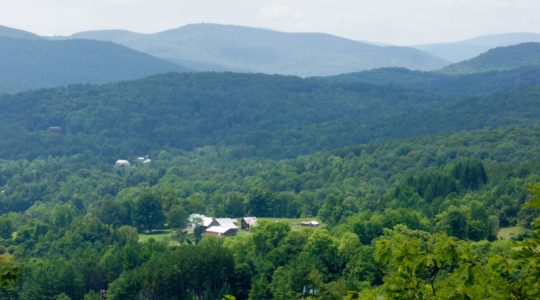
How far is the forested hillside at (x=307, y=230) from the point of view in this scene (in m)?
15.3

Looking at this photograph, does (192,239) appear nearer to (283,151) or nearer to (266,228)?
(266,228)

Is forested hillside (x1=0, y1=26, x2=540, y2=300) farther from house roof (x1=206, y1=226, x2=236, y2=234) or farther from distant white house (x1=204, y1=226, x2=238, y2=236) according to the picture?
house roof (x1=206, y1=226, x2=236, y2=234)

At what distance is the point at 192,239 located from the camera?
7912 cm

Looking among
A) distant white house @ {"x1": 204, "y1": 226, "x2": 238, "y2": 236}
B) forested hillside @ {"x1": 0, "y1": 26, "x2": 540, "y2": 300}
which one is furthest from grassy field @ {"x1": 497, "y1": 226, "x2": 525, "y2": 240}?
distant white house @ {"x1": 204, "y1": 226, "x2": 238, "y2": 236}

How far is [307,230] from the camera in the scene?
68500mm

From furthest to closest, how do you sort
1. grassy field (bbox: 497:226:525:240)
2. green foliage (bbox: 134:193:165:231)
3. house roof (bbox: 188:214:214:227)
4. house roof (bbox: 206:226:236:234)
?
green foliage (bbox: 134:193:165:231) < house roof (bbox: 188:214:214:227) < house roof (bbox: 206:226:236:234) < grassy field (bbox: 497:226:525:240)

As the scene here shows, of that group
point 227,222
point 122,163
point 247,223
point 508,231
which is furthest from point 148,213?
point 122,163

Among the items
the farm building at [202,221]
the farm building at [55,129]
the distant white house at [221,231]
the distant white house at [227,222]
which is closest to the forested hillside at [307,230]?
the farm building at [202,221]

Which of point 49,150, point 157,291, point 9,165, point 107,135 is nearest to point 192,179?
point 9,165

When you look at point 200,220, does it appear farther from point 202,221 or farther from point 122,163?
point 122,163

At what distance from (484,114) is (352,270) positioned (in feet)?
456

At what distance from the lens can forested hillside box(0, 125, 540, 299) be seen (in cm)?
1531

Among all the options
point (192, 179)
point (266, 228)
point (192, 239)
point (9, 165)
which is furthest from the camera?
point (9, 165)

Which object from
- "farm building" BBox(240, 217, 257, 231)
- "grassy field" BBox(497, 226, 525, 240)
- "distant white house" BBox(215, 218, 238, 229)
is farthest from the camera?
"farm building" BBox(240, 217, 257, 231)
